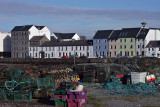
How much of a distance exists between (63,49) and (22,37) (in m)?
13.1

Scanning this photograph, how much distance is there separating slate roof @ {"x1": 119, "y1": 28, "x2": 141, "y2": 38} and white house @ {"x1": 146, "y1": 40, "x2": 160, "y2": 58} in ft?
17.0

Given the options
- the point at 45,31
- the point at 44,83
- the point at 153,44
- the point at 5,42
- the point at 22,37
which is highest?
the point at 45,31

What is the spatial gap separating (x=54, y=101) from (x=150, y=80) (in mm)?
11145

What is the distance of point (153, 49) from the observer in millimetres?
71438

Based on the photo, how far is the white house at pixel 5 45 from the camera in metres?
95.6

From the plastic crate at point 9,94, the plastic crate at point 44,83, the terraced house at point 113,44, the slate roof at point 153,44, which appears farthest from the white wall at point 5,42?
the plastic crate at point 9,94

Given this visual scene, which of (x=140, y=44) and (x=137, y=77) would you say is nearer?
(x=137, y=77)

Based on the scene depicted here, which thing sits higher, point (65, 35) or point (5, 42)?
point (65, 35)

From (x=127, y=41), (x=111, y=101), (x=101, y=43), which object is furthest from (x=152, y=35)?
(x=111, y=101)

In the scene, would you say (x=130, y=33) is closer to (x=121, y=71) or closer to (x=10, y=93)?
(x=121, y=71)

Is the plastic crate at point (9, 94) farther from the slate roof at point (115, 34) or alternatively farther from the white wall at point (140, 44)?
the slate roof at point (115, 34)

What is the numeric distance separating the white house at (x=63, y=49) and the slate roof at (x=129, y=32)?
27.3ft

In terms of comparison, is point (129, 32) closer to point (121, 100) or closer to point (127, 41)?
point (127, 41)

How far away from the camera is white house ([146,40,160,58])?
7094 cm
